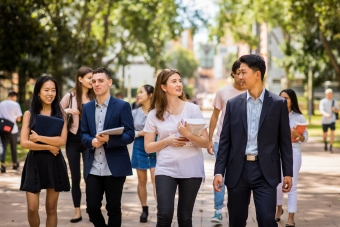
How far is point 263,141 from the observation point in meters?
5.89

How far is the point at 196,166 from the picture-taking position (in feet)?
21.0

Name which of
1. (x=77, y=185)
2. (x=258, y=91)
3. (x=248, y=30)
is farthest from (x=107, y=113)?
(x=248, y=30)

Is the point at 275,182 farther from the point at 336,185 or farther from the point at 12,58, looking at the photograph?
the point at 12,58

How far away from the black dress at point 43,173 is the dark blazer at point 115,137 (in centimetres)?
27

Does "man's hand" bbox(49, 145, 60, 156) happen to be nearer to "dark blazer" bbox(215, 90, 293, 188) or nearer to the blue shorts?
"dark blazer" bbox(215, 90, 293, 188)

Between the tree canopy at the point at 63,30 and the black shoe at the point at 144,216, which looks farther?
the tree canopy at the point at 63,30

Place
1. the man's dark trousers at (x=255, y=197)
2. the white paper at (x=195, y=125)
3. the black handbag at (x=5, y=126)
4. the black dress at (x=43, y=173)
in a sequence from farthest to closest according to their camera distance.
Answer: the black handbag at (x=5, y=126) < the black dress at (x=43, y=173) < the white paper at (x=195, y=125) < the man's dark trousers at (x=255, y=197)

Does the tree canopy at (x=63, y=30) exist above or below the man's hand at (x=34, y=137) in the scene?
above

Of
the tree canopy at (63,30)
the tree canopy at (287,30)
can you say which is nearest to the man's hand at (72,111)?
the tree canopy at (63,30)

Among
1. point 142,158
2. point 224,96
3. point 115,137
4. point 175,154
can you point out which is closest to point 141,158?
point 142,158

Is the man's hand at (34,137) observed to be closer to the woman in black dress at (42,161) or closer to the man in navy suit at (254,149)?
the woman in black dress at (42,161)

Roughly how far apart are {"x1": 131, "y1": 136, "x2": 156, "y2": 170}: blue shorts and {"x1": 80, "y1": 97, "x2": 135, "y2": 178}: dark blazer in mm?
2570

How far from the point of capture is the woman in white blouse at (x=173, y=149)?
6281 mm

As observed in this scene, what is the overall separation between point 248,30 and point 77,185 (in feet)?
137
